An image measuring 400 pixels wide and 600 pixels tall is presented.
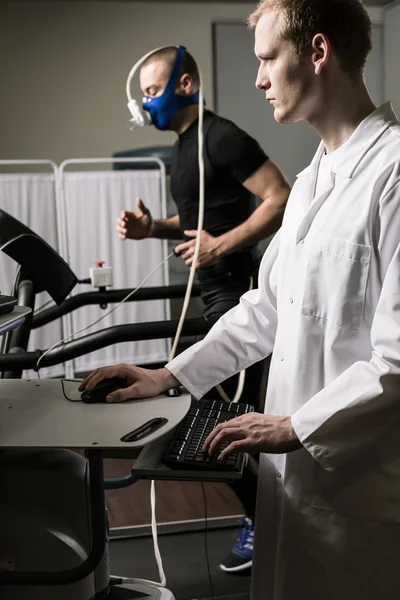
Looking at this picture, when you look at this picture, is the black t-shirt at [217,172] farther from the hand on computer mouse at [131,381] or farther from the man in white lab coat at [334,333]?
the hand on computer mouse at [131,381]

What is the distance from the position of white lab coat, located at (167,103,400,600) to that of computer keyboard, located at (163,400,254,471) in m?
0.10

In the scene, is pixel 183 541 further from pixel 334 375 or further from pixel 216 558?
pixel 334 375

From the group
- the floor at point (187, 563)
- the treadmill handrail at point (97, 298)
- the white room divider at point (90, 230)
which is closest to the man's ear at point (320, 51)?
the treadmill handrail at point (97, 298)

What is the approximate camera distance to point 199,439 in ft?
4.04

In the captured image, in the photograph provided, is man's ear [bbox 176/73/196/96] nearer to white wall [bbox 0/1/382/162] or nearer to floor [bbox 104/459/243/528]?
floor [bbox 104/459/243/528]

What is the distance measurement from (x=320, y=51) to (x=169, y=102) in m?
1.36

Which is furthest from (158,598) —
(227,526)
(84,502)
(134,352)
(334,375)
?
(134,352)

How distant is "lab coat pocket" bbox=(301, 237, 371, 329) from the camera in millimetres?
1165

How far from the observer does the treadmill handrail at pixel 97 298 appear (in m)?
2.57

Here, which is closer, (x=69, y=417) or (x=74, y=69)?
(x=69, y=417)

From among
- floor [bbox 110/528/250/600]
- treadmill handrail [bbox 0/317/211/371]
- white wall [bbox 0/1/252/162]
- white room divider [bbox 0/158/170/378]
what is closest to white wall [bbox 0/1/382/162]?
white wall [bbox 0/1/252/162]

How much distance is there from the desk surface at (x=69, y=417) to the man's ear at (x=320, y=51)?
0.63 meters

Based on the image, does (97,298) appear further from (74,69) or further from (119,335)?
(74,69)

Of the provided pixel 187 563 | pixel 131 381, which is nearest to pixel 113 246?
pixel 187 563
